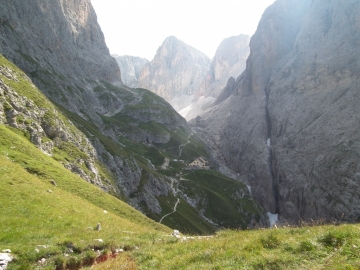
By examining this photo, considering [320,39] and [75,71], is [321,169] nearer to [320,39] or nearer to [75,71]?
[320,39]

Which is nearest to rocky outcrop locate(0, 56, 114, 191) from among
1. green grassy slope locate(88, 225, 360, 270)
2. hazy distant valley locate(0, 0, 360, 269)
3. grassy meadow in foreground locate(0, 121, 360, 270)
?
hazy distant valley locate(0, 0, 360, 269)

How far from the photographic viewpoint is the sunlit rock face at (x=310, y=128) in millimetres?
105312

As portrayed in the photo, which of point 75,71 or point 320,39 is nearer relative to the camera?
point 320,39

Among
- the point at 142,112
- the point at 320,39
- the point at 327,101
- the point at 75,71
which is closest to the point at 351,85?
the point at 327,101

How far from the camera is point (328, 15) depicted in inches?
6107

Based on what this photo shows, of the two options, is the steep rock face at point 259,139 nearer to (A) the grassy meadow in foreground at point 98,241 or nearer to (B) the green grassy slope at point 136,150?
(B) the green grassy slope at point 136,150

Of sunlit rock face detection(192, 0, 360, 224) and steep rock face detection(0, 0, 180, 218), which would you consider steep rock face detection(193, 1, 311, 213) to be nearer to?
sunlit rock face detection(192, 0, 360, 224)

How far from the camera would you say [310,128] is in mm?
127562

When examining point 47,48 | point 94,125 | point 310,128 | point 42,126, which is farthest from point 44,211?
point 47,48

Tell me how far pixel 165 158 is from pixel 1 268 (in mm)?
126649

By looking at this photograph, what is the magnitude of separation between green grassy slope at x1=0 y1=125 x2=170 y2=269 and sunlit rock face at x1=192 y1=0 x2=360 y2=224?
294ft

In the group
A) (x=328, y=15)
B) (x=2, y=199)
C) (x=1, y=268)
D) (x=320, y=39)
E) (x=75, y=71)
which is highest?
(x=328, y=15)

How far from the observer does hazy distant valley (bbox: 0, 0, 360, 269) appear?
16594 mm

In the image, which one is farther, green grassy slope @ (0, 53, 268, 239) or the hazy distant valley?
green grassy slope @ (0, 53, 268, 239)
